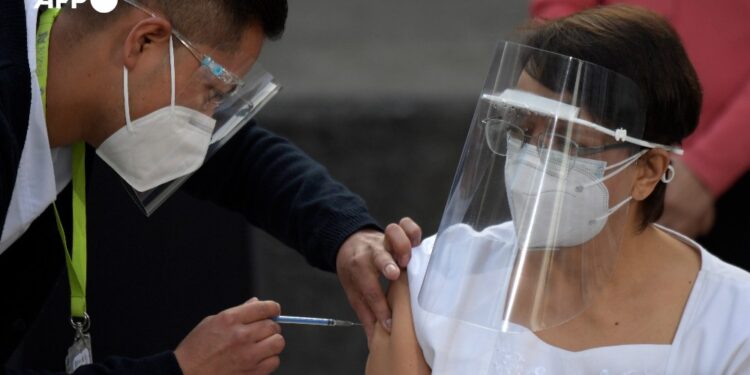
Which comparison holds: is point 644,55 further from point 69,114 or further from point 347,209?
point 69,114

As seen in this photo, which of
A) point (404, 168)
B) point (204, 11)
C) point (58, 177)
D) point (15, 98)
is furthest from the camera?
point (404, 168)

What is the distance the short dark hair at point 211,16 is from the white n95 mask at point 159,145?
56 millimetres

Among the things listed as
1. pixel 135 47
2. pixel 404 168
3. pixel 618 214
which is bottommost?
pixel 404 168

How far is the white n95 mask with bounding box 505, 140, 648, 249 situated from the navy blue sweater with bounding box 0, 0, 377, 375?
52 centimetres

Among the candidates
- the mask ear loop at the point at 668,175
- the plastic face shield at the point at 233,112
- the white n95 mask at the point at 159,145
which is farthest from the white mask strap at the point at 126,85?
the mask ear loop at the point at 668,175

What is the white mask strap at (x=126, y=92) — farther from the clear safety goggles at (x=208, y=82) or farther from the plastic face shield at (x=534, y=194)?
the plastic face shield at (x=534, y=194)

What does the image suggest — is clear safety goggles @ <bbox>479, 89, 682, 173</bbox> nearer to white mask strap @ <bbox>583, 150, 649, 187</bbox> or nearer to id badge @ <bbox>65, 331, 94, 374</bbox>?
white mask strap @ <bbox>583, 150, 649, 187</bbox>

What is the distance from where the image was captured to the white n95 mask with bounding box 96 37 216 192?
2762 mm

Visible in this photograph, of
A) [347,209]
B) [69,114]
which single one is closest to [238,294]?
[347,209]

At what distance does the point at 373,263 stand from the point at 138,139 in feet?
1.68

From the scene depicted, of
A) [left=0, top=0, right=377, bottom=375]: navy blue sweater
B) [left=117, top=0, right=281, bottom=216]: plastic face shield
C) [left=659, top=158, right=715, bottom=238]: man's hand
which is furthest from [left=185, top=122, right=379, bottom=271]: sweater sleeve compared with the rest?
[left=659, top=158, right=715, bottom=238]: man's hand

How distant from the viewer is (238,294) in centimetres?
370

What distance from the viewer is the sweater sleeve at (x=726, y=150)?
3365mm

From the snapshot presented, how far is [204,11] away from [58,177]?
1.57 ft
